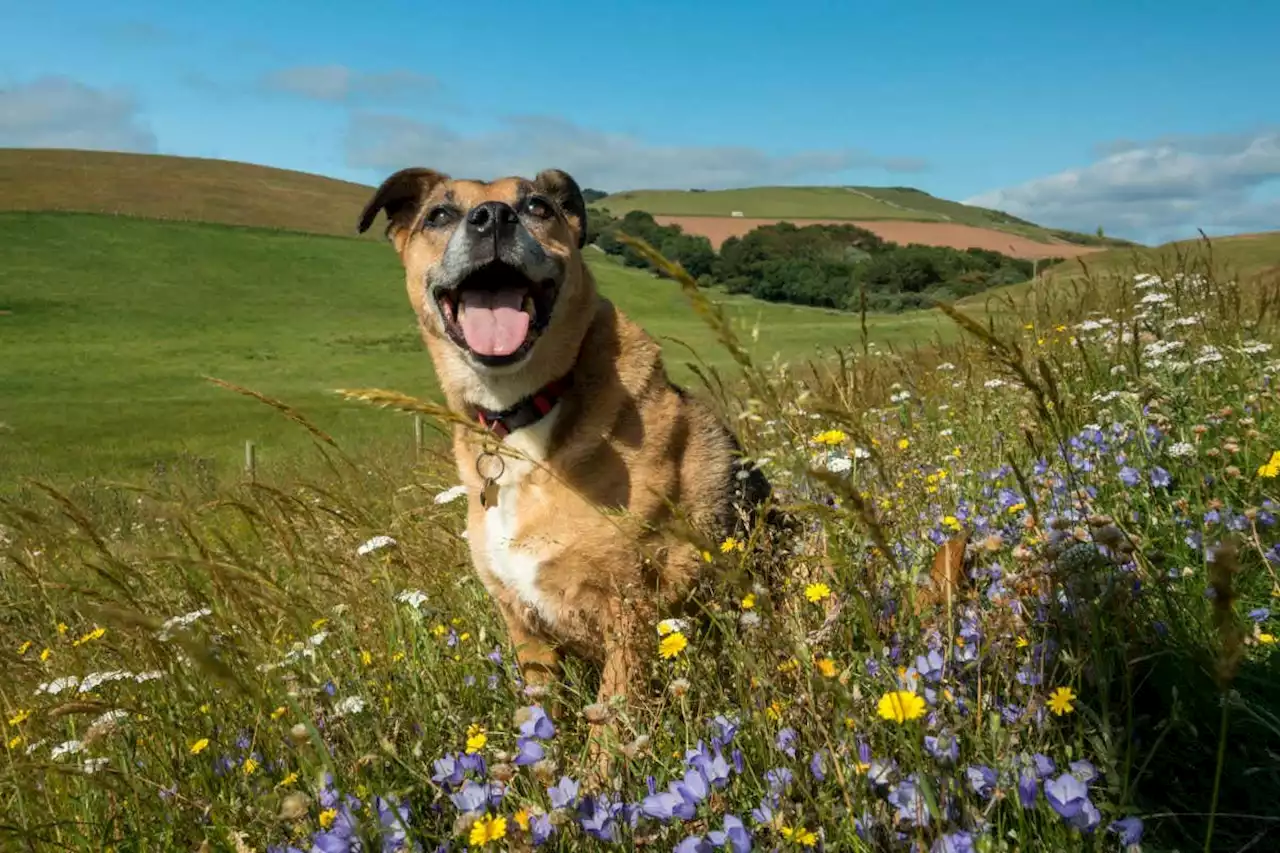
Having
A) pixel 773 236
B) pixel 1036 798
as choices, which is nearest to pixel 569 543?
pixel 1036 798

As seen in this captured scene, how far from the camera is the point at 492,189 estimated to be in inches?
180

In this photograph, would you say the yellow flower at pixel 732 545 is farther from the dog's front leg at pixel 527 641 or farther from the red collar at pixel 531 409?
the red collar at pixel 531 409

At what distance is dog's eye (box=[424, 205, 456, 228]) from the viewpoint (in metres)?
4.52

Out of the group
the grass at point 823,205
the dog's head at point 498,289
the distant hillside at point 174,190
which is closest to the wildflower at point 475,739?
the dog's head at point 498,289

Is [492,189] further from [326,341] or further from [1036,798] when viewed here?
[326,341]

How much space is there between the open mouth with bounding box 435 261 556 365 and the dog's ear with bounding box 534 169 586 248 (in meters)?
0.92

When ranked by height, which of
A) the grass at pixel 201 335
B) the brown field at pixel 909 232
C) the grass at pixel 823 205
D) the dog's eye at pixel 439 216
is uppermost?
the grass at pixel 823 205

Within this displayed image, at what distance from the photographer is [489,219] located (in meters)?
3.95

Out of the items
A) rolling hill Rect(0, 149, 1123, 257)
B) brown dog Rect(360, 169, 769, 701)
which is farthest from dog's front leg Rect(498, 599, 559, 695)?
rolling hill Rect(0, 149, 1123, 257)

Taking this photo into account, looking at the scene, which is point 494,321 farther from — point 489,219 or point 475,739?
point 475,739

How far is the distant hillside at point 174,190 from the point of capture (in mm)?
60031

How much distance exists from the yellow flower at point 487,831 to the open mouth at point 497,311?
2409 mm

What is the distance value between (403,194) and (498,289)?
1278 mm

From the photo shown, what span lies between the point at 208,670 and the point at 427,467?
19.8 feet
